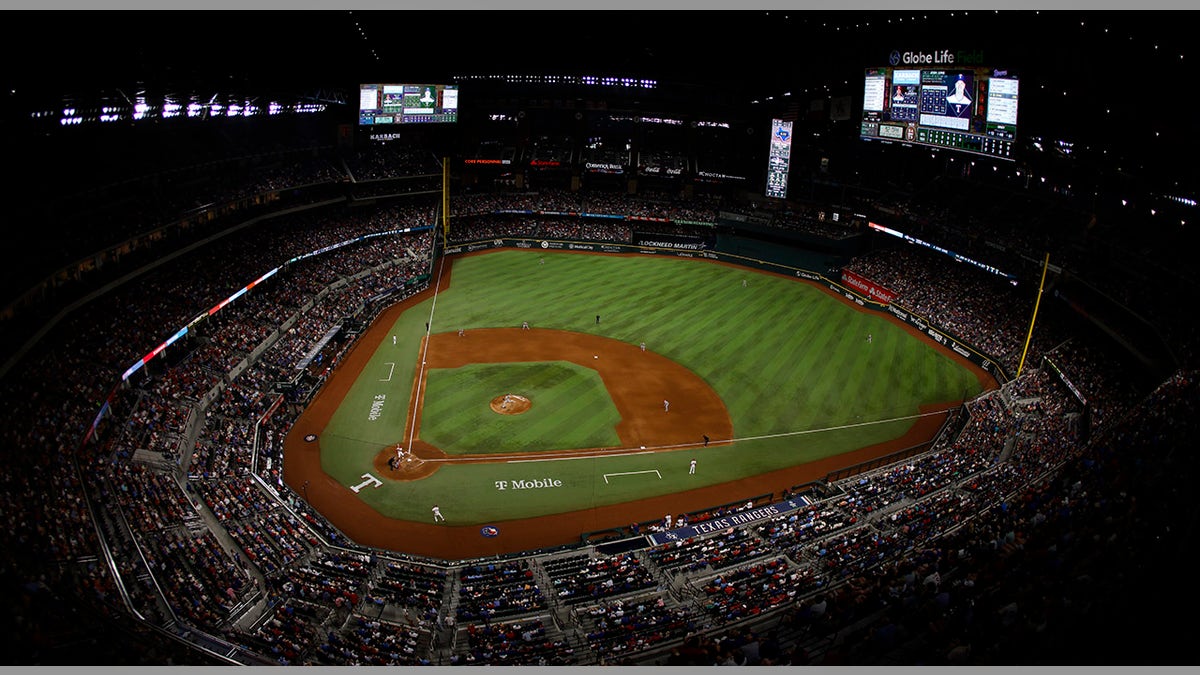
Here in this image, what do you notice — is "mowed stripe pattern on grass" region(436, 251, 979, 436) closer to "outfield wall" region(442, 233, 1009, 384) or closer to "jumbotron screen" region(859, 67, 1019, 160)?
"outfield wall" region(442, 233, 1009, 384)

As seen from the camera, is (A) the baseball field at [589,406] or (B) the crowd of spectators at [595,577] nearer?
(B) the crowd of spectators at [595,577]

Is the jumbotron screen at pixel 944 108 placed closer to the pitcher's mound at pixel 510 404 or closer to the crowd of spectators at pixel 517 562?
the crowd of spectators at pixel 517 562

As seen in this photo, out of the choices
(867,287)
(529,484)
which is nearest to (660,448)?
(529,484)

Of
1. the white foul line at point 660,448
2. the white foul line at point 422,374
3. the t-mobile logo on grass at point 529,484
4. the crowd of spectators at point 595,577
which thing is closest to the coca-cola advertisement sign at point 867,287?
Answer: the white foul line at point 660,448

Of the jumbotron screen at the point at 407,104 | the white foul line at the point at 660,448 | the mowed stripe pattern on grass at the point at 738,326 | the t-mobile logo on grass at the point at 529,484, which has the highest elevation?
the jumbotron screen at the point at 407,104

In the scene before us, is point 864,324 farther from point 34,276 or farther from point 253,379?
point 34,276

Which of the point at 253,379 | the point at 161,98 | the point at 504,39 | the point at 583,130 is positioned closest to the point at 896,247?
the point at 583,130
